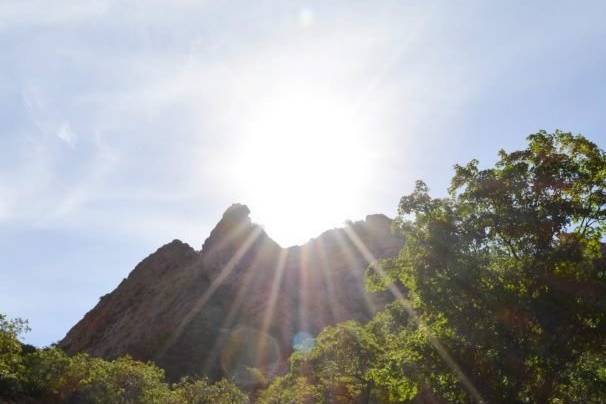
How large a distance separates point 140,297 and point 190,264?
12.6 meters

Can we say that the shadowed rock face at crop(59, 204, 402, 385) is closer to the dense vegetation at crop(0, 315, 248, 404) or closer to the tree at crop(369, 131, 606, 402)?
the dense vegetation at crop(0, 315, 248, 404)

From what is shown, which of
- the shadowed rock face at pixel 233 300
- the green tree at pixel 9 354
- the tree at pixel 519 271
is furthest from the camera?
the shadowed rock face at pixel 233 300

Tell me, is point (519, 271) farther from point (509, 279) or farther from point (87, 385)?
point (87, 385)

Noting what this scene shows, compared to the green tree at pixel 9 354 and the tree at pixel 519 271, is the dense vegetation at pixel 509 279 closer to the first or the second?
the tree at pixel 519 271

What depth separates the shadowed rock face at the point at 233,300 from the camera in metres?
88.6

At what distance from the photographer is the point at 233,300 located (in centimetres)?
10212

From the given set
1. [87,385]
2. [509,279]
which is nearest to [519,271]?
[509,279]

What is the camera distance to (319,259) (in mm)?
122125

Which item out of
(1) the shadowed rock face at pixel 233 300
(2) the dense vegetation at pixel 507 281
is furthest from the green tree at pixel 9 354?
(1) the shadowed rock face at pixel 233 300

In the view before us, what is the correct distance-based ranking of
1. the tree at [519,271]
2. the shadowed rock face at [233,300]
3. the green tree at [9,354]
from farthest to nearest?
1. the shadowed rock face at [233,300]
2. the green tree at [9,354]
3. the tree at [519,271]

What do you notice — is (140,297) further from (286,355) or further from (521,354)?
(521,354)

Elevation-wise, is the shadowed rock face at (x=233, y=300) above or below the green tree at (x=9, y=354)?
above

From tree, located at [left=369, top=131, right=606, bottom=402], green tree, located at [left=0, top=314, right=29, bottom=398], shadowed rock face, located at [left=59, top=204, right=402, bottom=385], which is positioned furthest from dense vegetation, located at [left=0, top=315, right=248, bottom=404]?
shadowed rock face, located at [left=59, top=204, right=402, bottom=385]

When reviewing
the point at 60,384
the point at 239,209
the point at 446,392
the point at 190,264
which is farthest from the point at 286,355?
the point at 446,392
